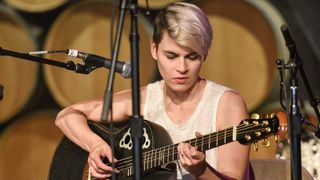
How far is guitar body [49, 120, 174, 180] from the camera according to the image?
7.52ft

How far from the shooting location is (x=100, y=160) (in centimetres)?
239

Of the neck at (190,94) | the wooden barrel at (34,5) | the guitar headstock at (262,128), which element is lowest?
the guitar headstock at (262,128)

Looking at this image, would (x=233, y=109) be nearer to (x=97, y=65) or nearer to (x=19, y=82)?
(x=97, y=65)

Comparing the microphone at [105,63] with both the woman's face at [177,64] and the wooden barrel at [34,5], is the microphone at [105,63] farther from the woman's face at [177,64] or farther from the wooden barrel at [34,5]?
the wooden barrel at [34,5]

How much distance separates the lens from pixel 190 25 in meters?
2.24

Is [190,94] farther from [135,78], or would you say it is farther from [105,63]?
[135,78]

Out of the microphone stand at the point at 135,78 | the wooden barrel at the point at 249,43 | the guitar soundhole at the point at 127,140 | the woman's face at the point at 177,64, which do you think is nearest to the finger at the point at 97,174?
the guitar soundhole at the point at 127,140

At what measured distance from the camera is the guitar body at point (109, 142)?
2291 mm

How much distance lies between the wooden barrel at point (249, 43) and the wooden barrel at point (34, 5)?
722 millimetres

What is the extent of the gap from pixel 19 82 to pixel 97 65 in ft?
4.82

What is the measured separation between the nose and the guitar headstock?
30 cm

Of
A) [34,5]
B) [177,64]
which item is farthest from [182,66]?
[34,5]

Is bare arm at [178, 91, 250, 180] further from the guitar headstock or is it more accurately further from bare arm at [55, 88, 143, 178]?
bare arm at [55, 88, 143, 178]

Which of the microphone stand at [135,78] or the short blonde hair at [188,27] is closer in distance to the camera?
the microphone stand at [135,78]
